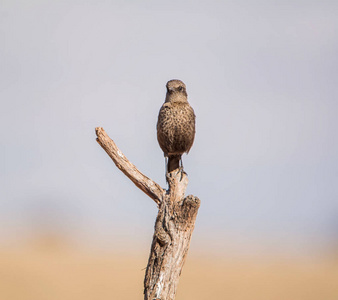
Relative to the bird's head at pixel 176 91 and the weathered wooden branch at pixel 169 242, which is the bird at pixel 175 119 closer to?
the bird's head at pixel 176 91

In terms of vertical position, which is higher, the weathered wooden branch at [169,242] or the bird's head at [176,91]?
the bird's head at [176,91]

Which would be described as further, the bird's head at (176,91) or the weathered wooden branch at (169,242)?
the bird's head at (176,91)

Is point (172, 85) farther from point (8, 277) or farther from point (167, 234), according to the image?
point (8, 277)

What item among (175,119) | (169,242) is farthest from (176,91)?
(169,242)

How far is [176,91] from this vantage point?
9.34 m

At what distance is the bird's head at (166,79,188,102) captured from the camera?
929 centimetres

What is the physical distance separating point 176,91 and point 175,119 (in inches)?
15.2

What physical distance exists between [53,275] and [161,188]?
1703 cm

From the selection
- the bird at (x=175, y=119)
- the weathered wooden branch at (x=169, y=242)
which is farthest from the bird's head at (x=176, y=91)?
the weathered wooden branch at (x=169, y=242)

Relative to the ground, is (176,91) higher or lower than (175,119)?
higher

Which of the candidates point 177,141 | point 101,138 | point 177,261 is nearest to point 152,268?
point 177,261

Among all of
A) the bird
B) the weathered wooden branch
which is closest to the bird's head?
the bird

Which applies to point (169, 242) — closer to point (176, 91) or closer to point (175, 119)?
point (175, 119)

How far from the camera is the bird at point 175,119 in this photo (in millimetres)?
9336
